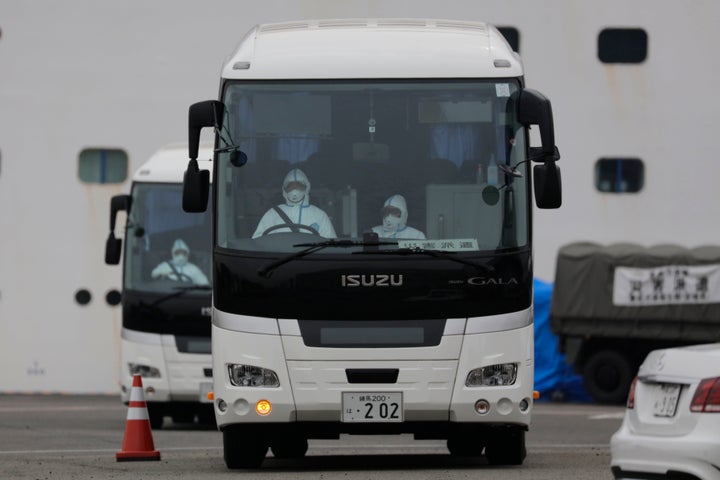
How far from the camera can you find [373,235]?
11.2 meters

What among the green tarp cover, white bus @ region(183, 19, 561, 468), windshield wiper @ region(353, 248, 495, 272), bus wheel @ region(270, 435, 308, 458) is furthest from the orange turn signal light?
the green tarp cover

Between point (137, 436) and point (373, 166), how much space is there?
121 inches

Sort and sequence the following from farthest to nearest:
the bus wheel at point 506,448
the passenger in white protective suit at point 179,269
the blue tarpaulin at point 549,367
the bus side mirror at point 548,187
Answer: the blue tarpaulin at point 549,367 → the passenger in white protective suit at point 179,269 → the bus wheel at point 506,448 → the bus side mirror at point 548,187

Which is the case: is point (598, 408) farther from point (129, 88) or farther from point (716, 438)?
point (716, 438)

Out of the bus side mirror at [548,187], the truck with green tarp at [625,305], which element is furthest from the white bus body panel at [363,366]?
the truck with green tarp at [625,305]

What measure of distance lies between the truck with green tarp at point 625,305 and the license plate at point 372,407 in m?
13.0

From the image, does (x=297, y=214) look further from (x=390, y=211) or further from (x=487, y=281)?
(x=487, y=281)

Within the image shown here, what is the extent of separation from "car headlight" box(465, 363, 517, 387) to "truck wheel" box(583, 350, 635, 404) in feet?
41.5

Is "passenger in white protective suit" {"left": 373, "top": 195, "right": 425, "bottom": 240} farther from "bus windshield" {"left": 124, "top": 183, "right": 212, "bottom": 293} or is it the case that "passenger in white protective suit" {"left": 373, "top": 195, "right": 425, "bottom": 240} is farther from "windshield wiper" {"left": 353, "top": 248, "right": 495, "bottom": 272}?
"bus windshield" {"left": 124, "top": 183, "right": 212, "bottom": 293}

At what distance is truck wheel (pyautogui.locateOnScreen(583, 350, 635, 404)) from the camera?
2367cm

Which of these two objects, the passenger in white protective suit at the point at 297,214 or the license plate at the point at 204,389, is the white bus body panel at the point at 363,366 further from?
the license plate at the point at 204,389

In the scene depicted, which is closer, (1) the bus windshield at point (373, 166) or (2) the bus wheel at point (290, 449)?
(1) the bus windshield at point (373, 166)

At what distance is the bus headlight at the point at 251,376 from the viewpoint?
1106 cm

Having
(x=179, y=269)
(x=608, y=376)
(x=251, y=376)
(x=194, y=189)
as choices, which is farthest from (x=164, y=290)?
(x=608, y=376)
